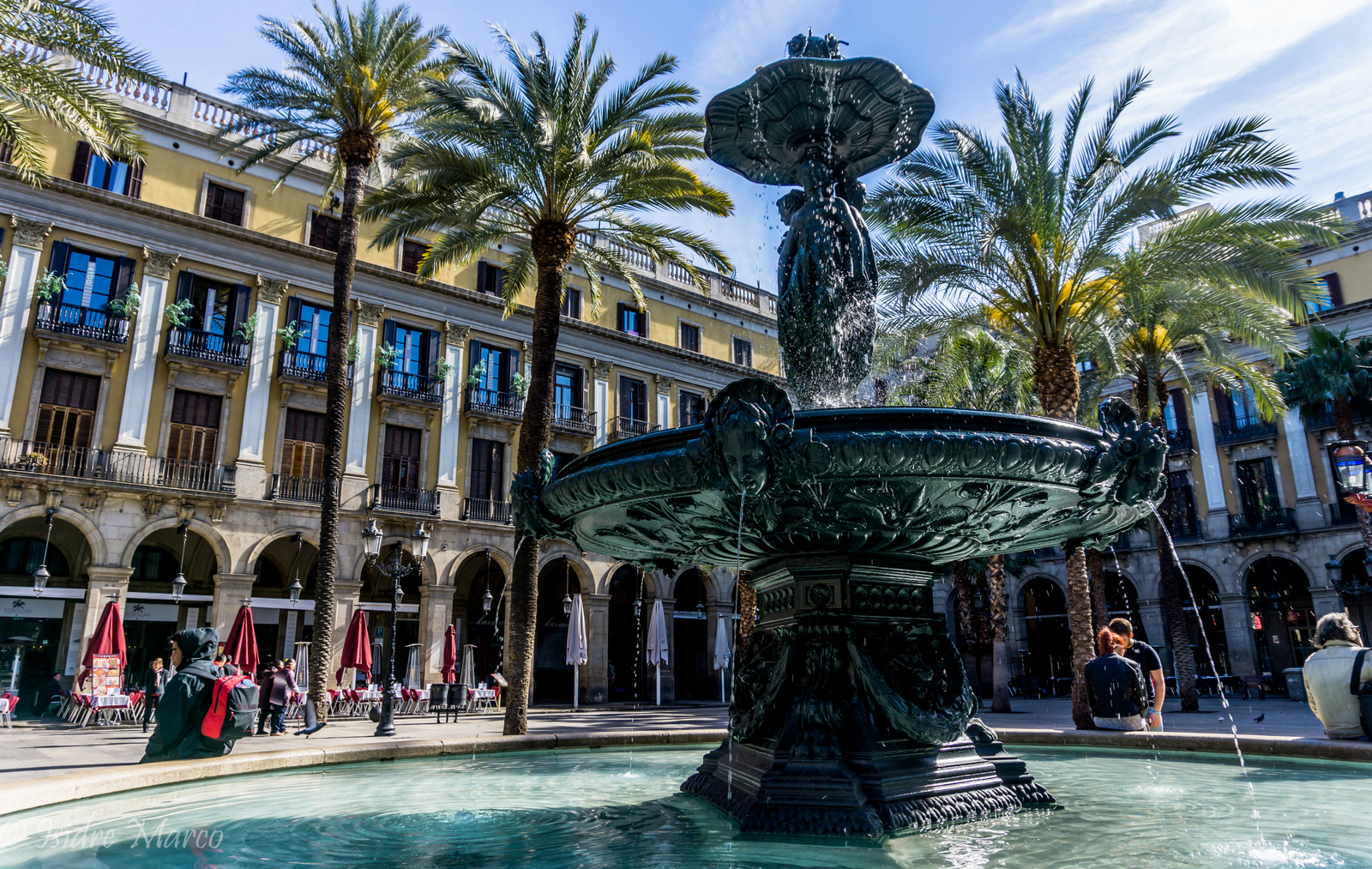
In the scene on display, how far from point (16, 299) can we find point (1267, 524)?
39.7m

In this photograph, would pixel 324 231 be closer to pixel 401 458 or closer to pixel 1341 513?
pixel 401 458

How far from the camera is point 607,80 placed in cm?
1638

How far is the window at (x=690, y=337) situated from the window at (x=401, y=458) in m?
12.0

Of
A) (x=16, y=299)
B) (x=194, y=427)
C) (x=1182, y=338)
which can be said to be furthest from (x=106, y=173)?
(x=1182, y=338)

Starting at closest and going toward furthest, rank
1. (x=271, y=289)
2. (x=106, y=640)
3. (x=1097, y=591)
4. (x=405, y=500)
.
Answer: (x=106, y=640), (x=1097, y=591), (x=271, y=289), (x=405, y=500)

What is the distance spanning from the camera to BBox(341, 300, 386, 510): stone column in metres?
26.5

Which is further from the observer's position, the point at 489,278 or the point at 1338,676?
the point at 489,278

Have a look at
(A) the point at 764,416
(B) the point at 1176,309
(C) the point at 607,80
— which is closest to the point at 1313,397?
(B) the point at 1176,309

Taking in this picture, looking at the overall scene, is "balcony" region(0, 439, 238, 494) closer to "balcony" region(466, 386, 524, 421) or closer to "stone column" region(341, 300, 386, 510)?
"stone column" region(341, 300, 386, 510)

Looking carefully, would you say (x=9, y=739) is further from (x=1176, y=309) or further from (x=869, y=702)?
(x=1176, y=309)

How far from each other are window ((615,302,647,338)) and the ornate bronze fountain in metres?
27.9

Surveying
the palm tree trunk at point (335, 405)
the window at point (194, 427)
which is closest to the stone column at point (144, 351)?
the window at point (194, 427)

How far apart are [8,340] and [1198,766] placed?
2588cm

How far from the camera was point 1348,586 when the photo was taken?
29469 millimetres
